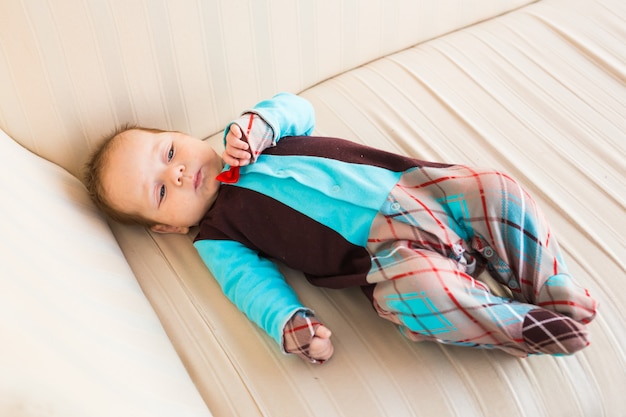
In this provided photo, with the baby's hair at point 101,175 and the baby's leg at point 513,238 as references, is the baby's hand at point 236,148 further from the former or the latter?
the baby's leg at point 513,238

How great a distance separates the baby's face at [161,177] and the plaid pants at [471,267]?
0.34 m

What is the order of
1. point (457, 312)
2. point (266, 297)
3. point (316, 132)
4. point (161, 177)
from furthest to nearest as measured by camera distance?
point (316, 132)
point (161, 177)
point (266, 297)
point (457, 312)

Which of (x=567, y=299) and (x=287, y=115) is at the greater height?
(x=287, y=115)

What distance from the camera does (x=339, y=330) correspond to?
973 millimetres

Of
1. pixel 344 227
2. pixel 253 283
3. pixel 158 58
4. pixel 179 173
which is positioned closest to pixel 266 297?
pixel 253 283

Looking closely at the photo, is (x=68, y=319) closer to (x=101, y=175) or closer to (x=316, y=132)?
(x=101, y=175)

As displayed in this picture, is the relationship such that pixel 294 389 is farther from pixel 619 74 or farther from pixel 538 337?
pixel 619 74

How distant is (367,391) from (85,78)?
0.74 m

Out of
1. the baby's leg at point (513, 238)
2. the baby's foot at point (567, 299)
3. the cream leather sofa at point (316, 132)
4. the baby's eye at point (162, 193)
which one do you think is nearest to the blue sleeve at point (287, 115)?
the cream leather sofa at point (316, 132)

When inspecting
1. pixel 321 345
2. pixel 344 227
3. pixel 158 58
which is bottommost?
pixel 321 345

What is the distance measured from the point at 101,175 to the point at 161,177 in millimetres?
109

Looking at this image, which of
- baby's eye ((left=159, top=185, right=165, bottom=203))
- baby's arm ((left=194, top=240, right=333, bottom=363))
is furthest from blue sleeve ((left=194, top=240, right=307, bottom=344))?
baby's eye ((left=159, top=185, right=165, bottom=203))

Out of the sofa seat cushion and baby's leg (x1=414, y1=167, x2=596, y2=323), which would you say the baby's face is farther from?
baby's leg (x1=414, y1=167, x2=596, y2=323)

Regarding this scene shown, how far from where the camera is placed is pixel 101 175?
3.56 ft
